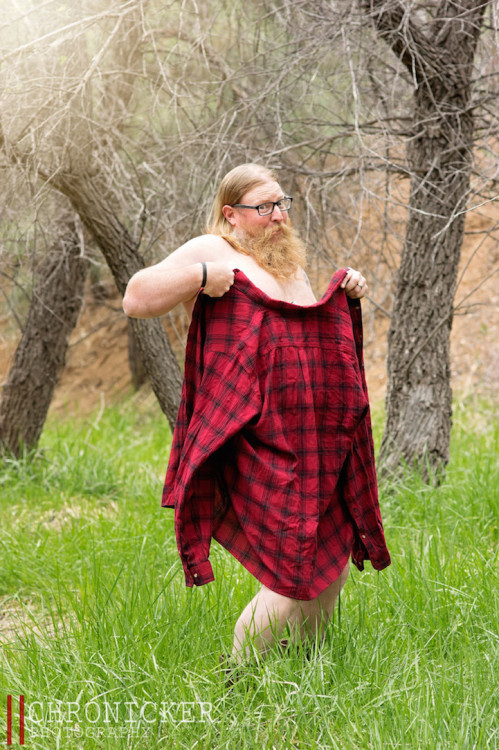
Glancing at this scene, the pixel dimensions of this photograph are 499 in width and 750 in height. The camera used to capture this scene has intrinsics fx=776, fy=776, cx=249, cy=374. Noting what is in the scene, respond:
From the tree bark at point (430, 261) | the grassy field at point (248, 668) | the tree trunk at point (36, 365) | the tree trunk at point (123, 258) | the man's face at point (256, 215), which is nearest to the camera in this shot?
the grassy field at point (248, 668)

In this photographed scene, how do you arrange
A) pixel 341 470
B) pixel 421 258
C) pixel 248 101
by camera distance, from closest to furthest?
pixel 341 470 < pixel 248 101 < pixel 421 258

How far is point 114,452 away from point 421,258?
3.32 metres

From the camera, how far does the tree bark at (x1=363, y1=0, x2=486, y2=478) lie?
13.9 feet

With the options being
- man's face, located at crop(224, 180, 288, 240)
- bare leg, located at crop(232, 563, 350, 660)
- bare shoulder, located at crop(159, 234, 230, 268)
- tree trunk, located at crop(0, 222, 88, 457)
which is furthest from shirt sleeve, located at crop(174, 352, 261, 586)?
tree trunk, located at crop(0, 222, 88, 457)

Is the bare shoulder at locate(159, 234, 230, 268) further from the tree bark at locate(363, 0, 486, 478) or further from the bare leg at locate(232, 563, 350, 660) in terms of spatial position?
the tree bark at locate(363, 0, 486, 478)

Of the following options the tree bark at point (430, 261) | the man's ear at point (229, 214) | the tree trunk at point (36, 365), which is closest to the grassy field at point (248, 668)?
the tree bark at point (430, 261)

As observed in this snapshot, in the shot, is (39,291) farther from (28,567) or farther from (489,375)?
(489,375)

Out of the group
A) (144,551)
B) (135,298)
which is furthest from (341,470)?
(144,551)

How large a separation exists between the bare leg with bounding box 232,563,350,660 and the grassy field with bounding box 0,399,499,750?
7cm

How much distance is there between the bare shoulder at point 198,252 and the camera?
232 cm

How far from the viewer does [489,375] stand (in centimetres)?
761

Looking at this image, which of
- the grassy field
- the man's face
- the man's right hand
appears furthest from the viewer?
the man's face

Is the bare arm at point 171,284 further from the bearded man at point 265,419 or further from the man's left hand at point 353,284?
the man's left hand at point 353,284

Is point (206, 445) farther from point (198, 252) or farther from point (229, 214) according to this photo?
point (229, 214)
